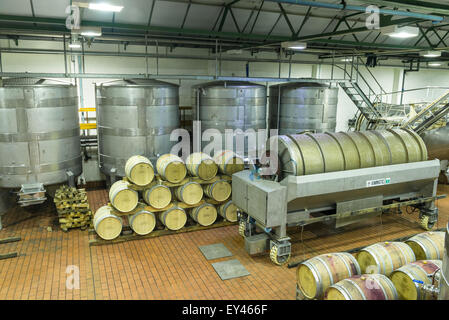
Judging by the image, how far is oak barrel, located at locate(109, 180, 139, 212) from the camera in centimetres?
855

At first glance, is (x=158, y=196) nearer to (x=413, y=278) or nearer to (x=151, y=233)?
(x=151, y=233)

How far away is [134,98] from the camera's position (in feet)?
36.7

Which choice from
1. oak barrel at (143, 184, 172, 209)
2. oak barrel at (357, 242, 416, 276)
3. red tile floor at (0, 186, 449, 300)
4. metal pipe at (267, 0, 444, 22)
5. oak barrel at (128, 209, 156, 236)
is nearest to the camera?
oak barrel at (357, 242, 416, 276)

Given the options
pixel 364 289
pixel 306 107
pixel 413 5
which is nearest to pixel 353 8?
pixel 413 5

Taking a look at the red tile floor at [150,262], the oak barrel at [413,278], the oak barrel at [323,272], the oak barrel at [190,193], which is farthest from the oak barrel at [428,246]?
the oak barrel at [190,193]

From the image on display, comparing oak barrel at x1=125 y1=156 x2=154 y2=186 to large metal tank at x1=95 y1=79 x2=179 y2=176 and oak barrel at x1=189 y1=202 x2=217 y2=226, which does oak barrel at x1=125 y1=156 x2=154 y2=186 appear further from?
large metal tank at x1=95 y1=79 x2=179 y2=176

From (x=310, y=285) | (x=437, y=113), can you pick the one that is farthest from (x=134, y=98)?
(x=437, y=113)

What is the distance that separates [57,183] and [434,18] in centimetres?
1071

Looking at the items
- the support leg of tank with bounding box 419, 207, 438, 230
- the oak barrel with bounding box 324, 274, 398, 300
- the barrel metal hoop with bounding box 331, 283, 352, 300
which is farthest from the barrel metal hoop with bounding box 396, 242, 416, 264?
the support leg of tank with bounding box 419, 207, 438, 230

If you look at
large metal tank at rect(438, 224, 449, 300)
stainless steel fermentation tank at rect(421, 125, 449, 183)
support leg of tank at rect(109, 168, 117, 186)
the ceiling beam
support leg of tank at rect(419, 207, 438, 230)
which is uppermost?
the ceiling beam

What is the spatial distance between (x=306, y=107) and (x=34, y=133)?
10206mm

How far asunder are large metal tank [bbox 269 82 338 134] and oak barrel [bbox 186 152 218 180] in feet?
22.4

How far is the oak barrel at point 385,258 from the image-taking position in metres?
6.16

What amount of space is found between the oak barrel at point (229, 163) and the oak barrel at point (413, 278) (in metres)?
4.89
